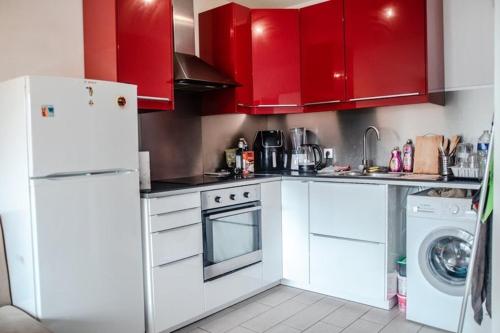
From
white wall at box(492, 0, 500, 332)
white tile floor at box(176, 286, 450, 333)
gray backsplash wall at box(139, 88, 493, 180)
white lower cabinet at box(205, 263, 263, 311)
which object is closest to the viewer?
white wall at box(492, 0, 500, 332)

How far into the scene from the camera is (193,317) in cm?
248

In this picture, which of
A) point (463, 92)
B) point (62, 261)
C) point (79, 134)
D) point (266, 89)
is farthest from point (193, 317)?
point (463, 92)

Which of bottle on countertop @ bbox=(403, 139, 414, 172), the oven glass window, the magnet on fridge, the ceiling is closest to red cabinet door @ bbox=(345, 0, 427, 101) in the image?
bottle on countertop @ bbox=(403, 139, 414, 172)

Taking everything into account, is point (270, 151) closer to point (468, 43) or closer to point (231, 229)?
point (231, 229)

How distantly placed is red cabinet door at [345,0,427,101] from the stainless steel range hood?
0.95 m

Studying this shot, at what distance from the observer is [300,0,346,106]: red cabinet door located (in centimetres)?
308

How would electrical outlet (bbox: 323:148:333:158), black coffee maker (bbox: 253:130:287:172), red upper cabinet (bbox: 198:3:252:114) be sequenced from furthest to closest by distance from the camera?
1. black coffee maker (bbox: 253:130:287:172)
2. electrical outlet (bbox: 323:148:333:158)
3. red upper cabinet (bbox: 198:3:252:114)

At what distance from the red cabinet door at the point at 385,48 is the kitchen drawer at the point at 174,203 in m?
1.47

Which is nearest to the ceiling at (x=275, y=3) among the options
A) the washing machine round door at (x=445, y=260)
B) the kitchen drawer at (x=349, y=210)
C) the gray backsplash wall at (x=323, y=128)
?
the gray backsplash wall at (x=323, y=128)

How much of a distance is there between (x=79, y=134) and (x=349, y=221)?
1.82m

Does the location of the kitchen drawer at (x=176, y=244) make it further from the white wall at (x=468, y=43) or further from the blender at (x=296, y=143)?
the white wall at (x=468, y=43)

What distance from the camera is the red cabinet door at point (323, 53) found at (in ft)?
10.1

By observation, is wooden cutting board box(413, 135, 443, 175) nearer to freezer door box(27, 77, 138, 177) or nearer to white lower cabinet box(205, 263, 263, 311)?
white lower cabinet box(205, 263, 263, 311)

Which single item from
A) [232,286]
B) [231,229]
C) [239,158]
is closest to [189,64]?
[239,158]
